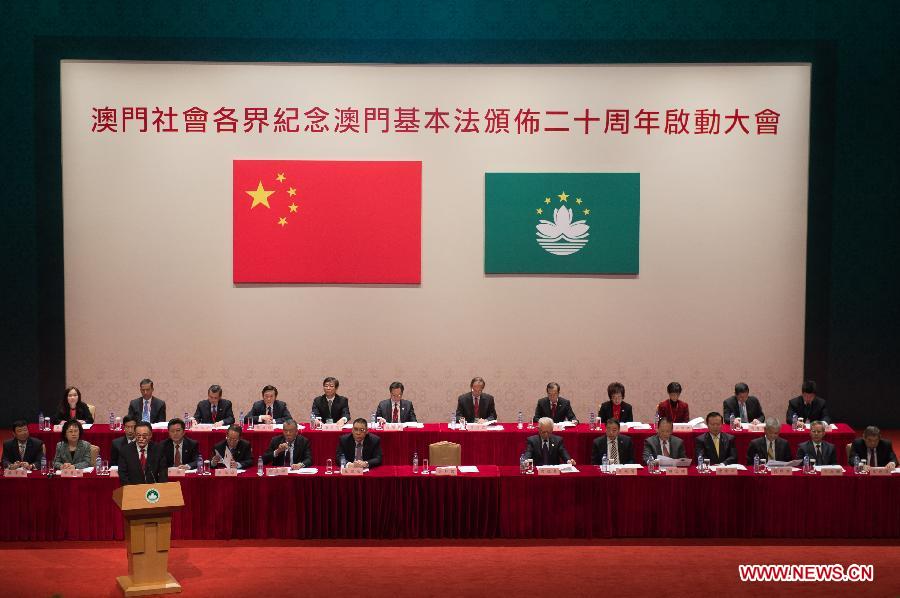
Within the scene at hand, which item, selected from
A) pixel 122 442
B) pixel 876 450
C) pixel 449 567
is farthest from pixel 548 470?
pixel 122 442

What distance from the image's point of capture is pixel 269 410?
964 centimetres

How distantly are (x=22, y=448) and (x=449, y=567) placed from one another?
387cm

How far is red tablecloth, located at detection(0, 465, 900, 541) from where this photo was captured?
7242 millimetres

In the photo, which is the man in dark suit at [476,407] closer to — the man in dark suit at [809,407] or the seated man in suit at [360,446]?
the seated man in suit at [360,446]

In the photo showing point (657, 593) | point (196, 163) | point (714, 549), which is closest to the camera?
point (657, 593)

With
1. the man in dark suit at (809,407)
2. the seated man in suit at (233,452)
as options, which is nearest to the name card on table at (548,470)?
the seated man in suit at (233,452)

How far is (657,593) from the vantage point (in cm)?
614

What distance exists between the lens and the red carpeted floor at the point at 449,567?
6.19 metres

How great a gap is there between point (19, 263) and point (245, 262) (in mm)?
2798

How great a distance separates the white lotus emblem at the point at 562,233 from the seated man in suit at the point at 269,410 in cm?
360

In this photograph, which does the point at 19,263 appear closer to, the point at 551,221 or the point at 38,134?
the point at 38,134

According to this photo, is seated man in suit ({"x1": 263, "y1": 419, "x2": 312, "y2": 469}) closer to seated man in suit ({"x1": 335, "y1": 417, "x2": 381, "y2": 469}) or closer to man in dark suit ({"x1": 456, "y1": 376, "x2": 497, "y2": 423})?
seated man in suit ({"x1": 335, "y1": 417, "x2": 381, "y2": 469})

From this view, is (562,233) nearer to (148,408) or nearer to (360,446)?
(360,446)

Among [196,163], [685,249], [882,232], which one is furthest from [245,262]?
[882,232]
